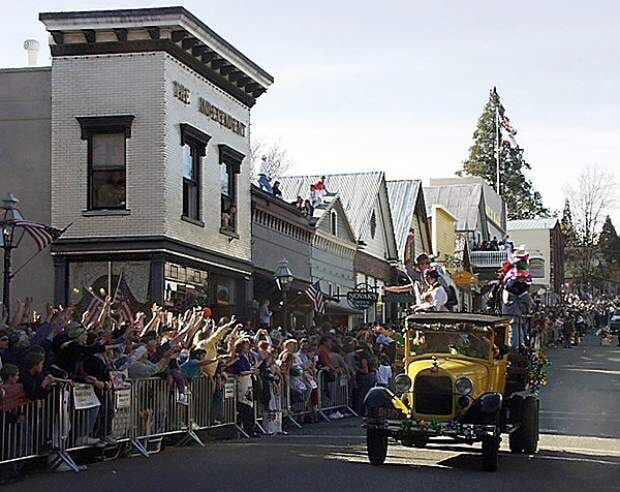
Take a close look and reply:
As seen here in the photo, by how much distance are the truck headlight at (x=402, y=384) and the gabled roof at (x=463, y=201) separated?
2264 inches

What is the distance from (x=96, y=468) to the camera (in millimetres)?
13820

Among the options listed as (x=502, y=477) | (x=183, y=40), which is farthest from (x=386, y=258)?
(x=502, y=477)

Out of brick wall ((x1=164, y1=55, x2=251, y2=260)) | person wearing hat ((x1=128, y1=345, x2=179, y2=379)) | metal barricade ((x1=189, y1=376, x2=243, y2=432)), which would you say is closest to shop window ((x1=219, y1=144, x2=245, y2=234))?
brick wall ((x1=164, y1=55, x2=251, y2=260))

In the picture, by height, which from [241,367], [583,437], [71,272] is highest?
[71,272]

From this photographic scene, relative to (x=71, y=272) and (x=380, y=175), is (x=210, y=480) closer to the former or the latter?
(x=71, y=272)

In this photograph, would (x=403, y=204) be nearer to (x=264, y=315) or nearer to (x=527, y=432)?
(x=264, y=315)

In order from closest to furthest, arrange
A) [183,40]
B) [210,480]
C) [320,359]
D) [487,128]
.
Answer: [210,480] → [320,359] → [183,40] → [487,128]

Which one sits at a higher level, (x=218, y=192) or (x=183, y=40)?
(x=183, y=40)

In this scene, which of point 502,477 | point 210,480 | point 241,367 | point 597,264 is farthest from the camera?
point 597,264

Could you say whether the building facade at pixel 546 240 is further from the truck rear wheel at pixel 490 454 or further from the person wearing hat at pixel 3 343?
the person wearing hat at pixel 3 343

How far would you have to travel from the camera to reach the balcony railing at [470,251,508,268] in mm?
64375

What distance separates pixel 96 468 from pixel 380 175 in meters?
32.0

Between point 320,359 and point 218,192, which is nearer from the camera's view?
point 320,359

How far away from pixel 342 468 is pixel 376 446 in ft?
2.01
